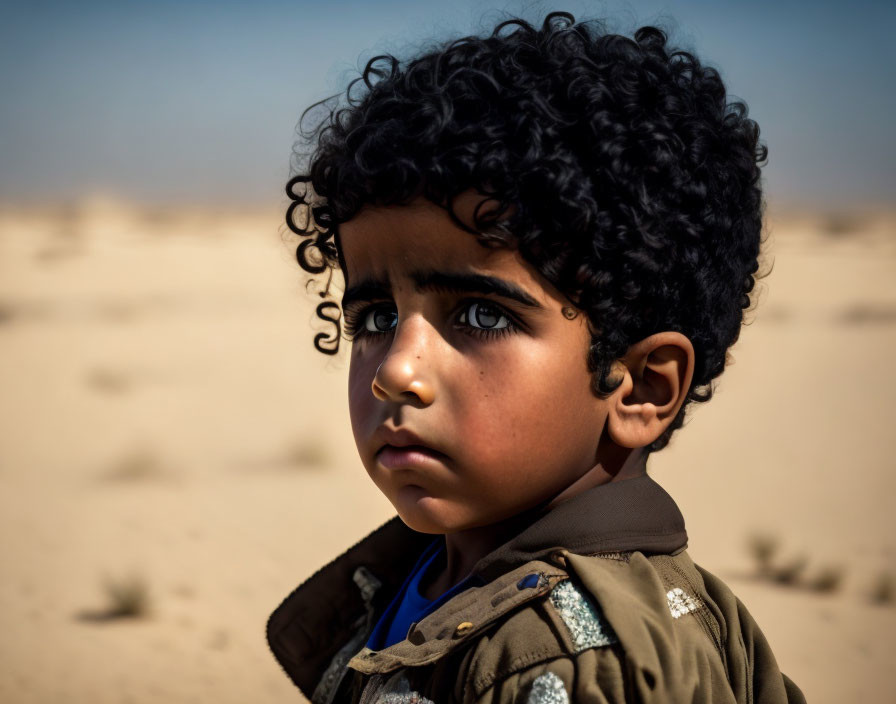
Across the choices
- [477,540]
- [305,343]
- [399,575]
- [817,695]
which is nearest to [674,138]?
[477,540]

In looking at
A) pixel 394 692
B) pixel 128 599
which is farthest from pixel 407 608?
pixel 128 599

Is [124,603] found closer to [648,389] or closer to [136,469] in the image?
[136,469]

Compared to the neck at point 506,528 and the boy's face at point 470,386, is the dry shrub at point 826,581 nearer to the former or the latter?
the neck at point 506,528

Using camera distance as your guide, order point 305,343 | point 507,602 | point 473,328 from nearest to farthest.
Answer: point 507,602 → point 473,328 → point 305,343

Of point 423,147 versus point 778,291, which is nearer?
point 423,147

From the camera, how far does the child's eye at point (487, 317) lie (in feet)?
6.77

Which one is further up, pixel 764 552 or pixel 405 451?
pixel 764 552

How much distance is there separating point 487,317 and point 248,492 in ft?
22.9

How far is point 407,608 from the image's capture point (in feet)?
8.30

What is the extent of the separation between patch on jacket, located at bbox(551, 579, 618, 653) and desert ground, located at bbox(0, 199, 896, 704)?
44.2 inches

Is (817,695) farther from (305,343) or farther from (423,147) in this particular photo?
(305,343)

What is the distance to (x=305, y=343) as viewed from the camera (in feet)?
54.7

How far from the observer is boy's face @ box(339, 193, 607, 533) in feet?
6.68

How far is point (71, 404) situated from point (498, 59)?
1131cm
